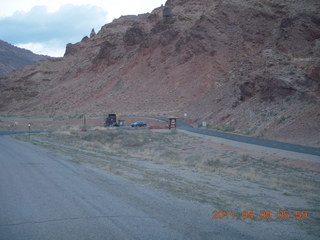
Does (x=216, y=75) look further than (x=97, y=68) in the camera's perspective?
No

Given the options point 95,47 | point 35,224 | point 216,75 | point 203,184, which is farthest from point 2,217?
point 95,47

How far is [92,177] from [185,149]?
1649 centimetres

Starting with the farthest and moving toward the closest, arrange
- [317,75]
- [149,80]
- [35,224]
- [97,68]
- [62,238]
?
[97,68], [149,80], [317,75], [35,224], [62,238]

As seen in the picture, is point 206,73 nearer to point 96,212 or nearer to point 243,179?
point 243,179

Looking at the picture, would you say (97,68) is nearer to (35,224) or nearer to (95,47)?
(95,47)

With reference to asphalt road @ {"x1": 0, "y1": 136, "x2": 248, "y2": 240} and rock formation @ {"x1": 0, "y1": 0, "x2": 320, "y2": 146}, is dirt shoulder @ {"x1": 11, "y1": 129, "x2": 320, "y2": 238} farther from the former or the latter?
rock formation @ {"x1": 0, "y1": 0, "x2": 320, "y2": 146}

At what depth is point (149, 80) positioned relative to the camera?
74.6m

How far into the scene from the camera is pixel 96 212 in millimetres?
6766
